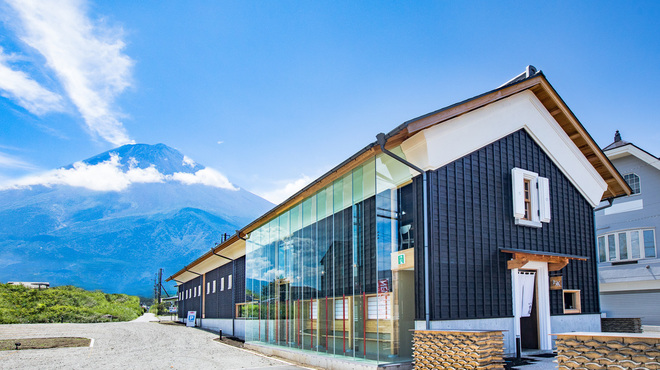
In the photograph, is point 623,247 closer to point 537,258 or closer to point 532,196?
point 532,196

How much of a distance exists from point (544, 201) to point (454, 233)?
333 cm

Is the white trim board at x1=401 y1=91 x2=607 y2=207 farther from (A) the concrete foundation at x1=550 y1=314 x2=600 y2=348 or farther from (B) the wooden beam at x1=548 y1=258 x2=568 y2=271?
(A) the concrete foundation at x1=550 y1=314 x2=600 y2=348

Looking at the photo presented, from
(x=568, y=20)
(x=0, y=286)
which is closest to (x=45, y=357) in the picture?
(x=568, y=20)

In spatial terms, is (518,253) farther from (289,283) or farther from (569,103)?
(289,283)

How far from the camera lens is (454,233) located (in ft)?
35.0

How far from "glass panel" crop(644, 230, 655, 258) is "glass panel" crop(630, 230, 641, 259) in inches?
11.4

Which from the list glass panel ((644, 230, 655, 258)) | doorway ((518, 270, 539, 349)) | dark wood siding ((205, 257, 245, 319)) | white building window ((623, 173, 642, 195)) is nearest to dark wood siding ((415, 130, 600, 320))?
doorway ((518, 270, 539, 349))

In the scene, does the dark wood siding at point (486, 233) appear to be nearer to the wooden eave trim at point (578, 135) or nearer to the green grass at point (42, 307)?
the wooden eave trim at point (578, 135)

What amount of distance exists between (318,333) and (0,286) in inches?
1273

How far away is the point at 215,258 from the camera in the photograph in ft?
90.7

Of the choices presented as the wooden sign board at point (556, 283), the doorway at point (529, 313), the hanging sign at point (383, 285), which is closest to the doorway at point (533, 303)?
the doorway at point (529, 313)

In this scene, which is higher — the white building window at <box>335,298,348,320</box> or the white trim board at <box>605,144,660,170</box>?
the white trim board at <box>605,144,660,170</box>

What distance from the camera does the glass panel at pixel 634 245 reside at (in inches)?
804

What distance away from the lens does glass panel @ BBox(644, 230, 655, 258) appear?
20000 millimetres
